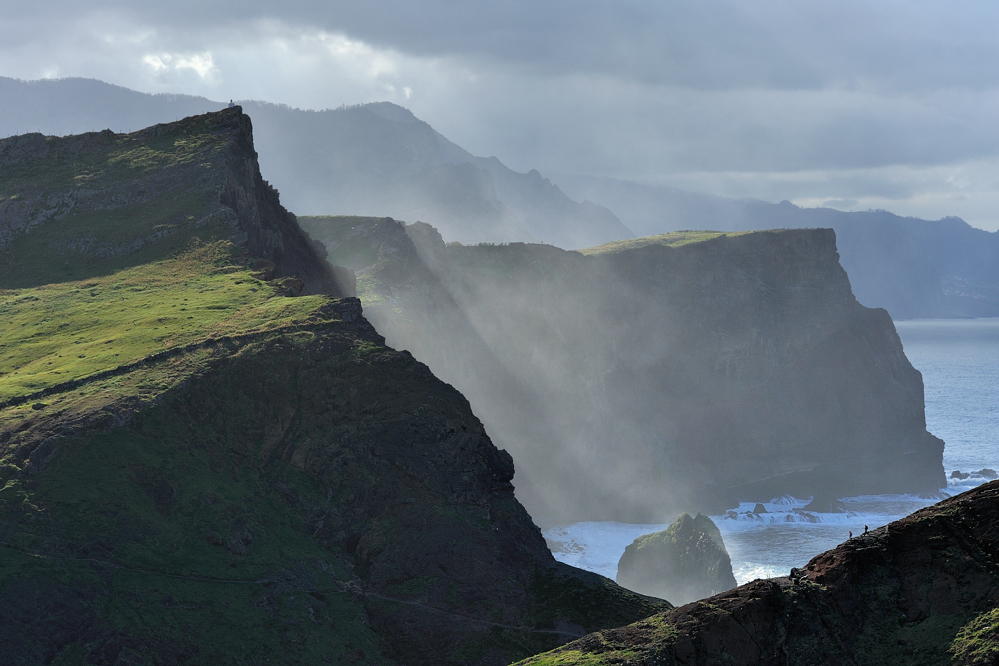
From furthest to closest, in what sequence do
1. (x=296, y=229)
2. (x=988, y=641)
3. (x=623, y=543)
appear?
(x=623, y=543) → (x=296, y=229) → (x=988, y=641)

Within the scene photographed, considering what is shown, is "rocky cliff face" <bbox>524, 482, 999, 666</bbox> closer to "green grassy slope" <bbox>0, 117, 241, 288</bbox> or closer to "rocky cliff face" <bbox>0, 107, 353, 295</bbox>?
"rocky cliff face" <bbox>0, 107, 353, 295</bbox>

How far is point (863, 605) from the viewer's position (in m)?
26.9

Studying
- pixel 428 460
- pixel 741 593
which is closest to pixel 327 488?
pixel 428 460

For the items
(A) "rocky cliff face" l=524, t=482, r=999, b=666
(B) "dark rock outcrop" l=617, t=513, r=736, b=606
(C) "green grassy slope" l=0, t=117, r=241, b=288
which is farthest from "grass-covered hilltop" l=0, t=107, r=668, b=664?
(B) "dark rock outcrop" l=617, t=513, r=736, b=606

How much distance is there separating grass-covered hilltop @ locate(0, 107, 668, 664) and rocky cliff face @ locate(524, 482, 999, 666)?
2085 centimetres

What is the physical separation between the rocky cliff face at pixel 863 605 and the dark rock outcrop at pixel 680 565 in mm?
113308

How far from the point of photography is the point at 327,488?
54.2 m

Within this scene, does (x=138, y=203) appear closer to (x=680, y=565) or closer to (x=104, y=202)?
(x=104, y=202)

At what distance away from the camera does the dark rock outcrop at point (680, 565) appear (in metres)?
138

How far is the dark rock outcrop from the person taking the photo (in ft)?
454

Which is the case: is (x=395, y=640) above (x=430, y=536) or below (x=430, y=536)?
below

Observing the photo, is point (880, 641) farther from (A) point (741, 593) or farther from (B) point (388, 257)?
(B) point (388, 257)

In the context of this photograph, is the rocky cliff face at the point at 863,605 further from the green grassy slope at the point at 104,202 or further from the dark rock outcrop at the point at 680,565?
the dark rock outcrop at the point at 680,565

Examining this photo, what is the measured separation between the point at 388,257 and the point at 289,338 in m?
94.8
